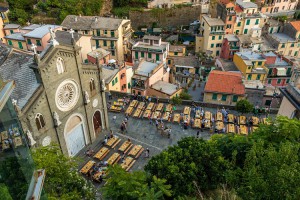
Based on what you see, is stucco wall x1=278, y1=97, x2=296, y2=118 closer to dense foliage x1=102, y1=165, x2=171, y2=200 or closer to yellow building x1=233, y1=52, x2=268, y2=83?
dense foliage x1=102, y1=165, x2=171, y2=200

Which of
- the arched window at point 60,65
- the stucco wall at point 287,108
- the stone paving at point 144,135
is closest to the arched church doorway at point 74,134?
the stone paving at point 144,135

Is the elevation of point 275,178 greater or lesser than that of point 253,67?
greater

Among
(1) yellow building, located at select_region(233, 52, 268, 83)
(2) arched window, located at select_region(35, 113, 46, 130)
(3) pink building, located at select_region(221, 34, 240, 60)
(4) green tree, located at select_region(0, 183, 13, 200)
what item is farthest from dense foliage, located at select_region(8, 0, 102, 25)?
(4) green tree, located at select_region(0, 183, 13, 200)

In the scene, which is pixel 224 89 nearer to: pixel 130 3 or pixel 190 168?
pixel 190 168

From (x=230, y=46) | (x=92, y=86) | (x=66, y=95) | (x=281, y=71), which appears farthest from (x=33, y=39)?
(x=281, y=71)

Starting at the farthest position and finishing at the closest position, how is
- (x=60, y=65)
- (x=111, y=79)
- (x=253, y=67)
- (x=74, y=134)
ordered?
(x=253, y=67)
(x=111, y=79)
(x=74, y=134)
(x=60, y=65)

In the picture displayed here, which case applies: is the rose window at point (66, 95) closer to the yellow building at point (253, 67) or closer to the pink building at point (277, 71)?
the yellow building at point (253, 67)

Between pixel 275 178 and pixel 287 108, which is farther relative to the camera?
pixel 287 108
